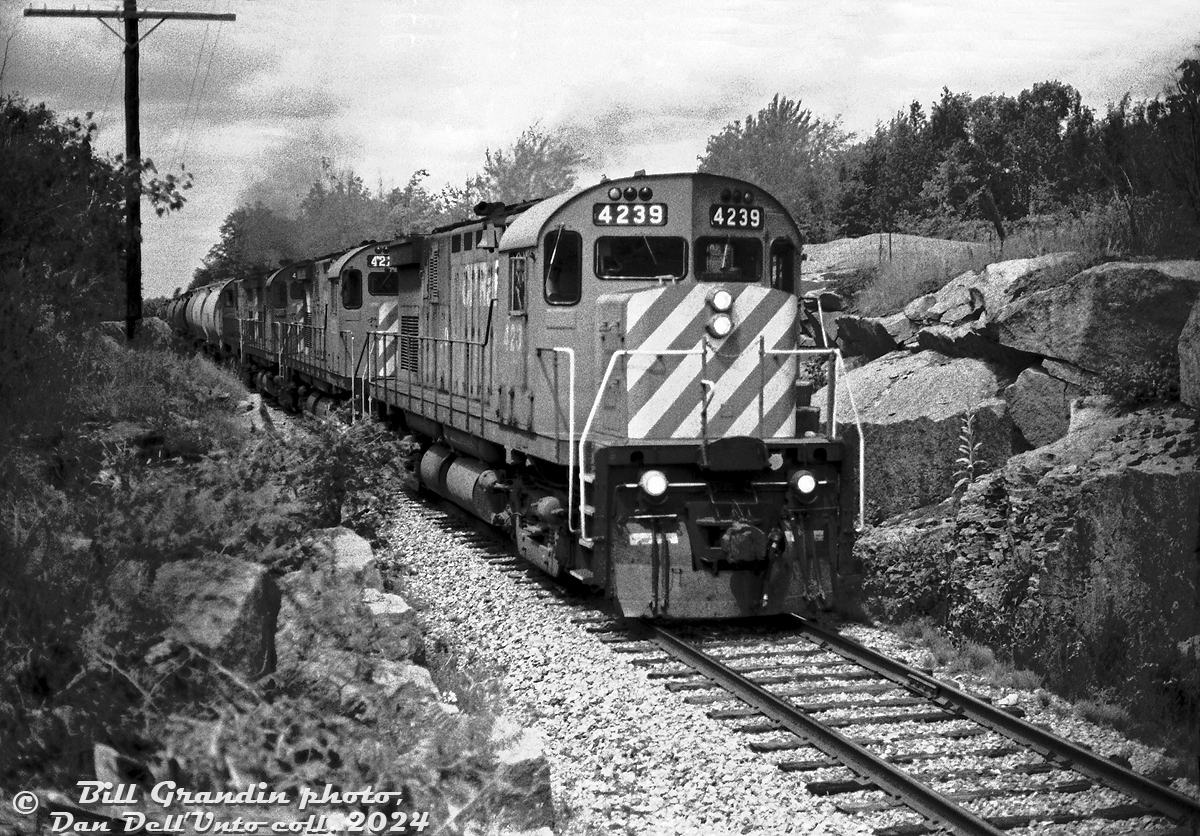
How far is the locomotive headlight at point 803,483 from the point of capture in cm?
978

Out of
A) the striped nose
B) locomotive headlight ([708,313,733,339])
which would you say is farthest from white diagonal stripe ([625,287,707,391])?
locomotive headlight ([708,313,733,339])

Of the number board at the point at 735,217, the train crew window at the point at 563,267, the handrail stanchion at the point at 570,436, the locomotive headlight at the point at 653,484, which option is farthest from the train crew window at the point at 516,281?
the locomotive headlight at the point at 653,484

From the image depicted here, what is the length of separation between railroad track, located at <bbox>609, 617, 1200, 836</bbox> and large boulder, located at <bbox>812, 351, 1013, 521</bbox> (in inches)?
153

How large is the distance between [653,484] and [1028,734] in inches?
140

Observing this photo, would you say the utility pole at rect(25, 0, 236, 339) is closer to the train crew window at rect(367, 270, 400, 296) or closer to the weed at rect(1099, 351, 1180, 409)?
the train crew window at rect(367, 270, 400, 296)

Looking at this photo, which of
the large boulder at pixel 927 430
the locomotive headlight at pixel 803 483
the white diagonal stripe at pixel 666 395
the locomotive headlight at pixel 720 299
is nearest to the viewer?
the locomotive headlight at pixel 803 483

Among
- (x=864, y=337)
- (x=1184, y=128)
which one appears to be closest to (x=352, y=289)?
(x=864, y=337)

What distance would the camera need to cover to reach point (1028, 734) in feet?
23.1

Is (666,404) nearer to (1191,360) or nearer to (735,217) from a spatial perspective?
(735,217)

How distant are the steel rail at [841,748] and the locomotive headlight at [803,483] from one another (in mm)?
1644

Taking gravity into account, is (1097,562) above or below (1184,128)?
below

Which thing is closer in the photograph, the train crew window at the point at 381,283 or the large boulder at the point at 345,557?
the large boulder at the point at 345,557

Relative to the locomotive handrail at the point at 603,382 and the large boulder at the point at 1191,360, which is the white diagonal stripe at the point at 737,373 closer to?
the locomotive handrail at the point at 603,382

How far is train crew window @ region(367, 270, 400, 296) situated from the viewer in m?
21.7
